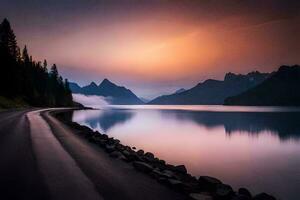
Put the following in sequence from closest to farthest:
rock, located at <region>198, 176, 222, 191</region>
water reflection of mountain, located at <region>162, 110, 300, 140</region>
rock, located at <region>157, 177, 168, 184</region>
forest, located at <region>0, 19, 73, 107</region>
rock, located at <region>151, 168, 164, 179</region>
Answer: rock, located at <region>157, 177, 168, 184</region>, rock, located at <region>198, 176, 222, 191</region>, rock, located at <region>151, 168, 164, 179</region>, water reflection of mountain, located at <region>162, 110, 300, 140</region>, forest, located at <region>0, 19, 73, 107</region>

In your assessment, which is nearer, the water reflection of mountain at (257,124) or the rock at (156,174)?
the rock at (156,174)

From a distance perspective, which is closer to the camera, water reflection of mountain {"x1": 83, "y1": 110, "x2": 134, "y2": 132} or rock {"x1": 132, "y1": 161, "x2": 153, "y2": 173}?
rock {"x1": 132, "y1": 161, "x2": 153, "y2": 173}

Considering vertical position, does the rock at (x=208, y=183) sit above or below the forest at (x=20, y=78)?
below

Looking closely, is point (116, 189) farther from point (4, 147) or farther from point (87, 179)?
point (4, 147)

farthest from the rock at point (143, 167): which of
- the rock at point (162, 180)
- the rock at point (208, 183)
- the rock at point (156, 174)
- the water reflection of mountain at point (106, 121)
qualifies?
the water reflection of mountain at point (106, 121)

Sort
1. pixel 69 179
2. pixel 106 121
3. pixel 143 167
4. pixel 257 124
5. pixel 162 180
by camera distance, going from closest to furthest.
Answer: pixel 69 179 < pixel 162 180 < pixel 143 167 < pixel 257 124 < pixel 106 121

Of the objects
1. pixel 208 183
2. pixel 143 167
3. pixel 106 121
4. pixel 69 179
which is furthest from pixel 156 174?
pixel 106 121

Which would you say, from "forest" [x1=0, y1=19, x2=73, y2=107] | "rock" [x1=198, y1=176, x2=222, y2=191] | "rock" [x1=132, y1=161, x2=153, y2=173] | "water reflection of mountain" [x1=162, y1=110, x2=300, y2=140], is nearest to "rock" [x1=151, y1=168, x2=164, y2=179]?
"rock" [x1=132, y1=161, x2=153, y2=173]

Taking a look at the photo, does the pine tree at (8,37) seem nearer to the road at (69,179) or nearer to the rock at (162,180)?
the road at (69,179)

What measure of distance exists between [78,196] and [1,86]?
261 ft

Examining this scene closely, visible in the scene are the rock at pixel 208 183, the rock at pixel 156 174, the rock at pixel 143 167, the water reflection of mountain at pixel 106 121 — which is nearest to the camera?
the rock at pixel 208 183

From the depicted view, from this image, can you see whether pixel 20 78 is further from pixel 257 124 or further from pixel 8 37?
pixel 257 124

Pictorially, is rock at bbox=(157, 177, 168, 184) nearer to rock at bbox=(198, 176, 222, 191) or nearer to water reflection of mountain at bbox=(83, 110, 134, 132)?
rock at bbox=(198, 176, 222, 191)

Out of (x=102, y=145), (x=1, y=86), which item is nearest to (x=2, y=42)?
(x=1, y=86)
